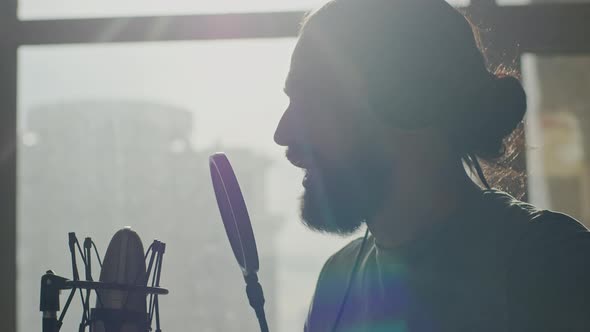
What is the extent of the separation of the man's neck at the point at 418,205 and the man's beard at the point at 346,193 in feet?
0.07

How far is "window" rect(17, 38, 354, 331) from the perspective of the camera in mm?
1481

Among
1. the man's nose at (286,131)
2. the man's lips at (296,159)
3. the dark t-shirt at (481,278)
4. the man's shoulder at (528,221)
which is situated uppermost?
the man's nose at (286,131)

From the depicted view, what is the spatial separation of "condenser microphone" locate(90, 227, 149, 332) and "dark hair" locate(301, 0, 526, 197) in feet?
1.61

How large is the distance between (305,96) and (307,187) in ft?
0.49

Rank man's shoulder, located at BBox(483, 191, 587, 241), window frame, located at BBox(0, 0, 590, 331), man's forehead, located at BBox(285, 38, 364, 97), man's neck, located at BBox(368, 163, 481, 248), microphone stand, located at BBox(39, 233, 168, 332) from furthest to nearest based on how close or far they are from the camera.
→ window frame, located at BBox(0, 0, 590, 331) → man's forehead, located at BBox(285, 38, 364, 97) → man's neck, located at BBox(368, 163, 481, 248) → man's shoulder, located at BBox(483, 191, 587, 241) → microphone stand, located at BBox(39, 233, 168, 332)

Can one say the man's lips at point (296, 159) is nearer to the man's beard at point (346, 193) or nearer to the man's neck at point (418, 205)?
the man's beard at point (346, 193)

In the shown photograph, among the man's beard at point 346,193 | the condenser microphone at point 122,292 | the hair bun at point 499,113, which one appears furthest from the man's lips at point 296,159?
the condenser microphone at point 122,292

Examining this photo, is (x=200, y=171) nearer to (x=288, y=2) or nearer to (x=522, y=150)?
(x=288, y=2)

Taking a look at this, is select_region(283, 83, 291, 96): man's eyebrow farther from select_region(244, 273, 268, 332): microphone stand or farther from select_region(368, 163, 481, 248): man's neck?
select_region(244, 273, 268, 332): microphone stand

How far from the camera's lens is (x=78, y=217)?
1.55 m

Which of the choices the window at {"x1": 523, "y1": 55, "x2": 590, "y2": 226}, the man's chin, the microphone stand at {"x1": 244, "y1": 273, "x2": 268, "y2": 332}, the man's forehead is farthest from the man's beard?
the window at {"x1": 523, "y1": 55, "x2": 590, "y2": 226}

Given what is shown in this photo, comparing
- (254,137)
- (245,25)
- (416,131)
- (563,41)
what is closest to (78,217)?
(254,137)

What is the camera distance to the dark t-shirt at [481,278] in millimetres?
875

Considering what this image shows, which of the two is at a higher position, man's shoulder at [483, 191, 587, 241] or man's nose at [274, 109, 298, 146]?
man's nose at [274, 109, 298, 146]
